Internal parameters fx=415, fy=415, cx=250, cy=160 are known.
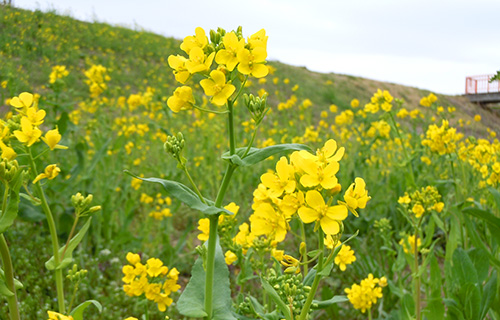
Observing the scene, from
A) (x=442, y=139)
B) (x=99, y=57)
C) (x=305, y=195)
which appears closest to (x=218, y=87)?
(x=305, y=195)

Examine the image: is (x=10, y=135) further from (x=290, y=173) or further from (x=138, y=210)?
(x=138, y=210)

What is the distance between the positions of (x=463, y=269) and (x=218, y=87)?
5.19ft

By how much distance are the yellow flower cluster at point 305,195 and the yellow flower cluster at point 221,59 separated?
10.9 inches

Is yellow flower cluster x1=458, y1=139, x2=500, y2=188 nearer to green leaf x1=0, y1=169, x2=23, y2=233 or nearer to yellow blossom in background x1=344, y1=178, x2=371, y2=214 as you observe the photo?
yellow blossom in background x1=344, y1=178, x2=371, y2=214

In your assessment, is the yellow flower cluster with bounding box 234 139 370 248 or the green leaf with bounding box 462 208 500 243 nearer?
the yellow flower cluster with bounding box 234 139 370 248

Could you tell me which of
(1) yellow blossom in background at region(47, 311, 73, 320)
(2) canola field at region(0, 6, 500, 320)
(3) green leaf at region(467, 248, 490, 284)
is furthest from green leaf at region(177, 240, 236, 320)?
(3) green leaf at region(467, 248, 490, 284)

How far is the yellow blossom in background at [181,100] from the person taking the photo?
1.24 m

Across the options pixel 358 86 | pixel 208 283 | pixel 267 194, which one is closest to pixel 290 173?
pixel 267 194

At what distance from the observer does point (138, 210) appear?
14.5 feet

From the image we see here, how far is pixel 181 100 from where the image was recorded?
125 cm

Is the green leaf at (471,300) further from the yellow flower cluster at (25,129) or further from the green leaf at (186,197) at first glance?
the yellow flower cluster at (25,129)

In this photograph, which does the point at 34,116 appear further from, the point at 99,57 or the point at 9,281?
the point at 99,57

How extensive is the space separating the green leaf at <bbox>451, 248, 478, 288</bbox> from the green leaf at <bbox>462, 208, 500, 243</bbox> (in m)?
0.17

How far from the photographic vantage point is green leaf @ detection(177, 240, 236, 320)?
1.15 metres
